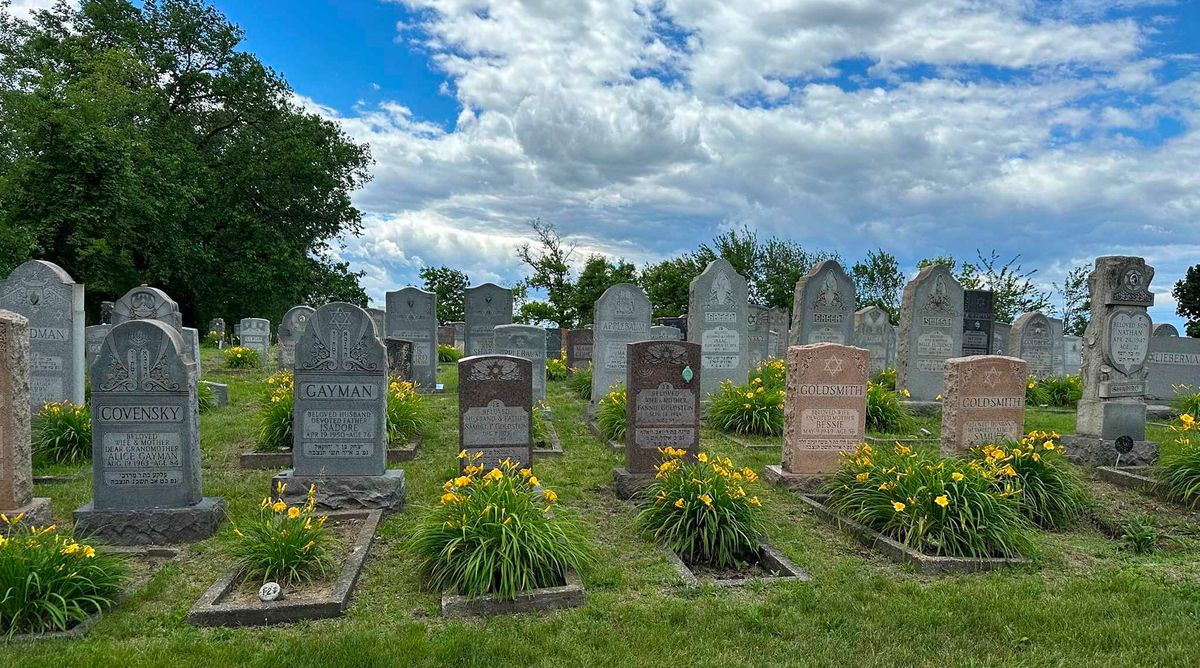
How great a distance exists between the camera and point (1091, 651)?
3.97m

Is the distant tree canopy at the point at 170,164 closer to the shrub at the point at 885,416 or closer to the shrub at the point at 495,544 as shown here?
the shrub at the point at 495,544

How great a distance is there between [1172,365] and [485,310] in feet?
55.5

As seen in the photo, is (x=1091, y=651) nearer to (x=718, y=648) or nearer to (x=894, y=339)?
(x=718, y=648)

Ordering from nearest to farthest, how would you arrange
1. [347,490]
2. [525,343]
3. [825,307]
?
1. [347,490]
2. [825,307]
3. [525,343]

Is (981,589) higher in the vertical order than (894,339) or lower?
lower

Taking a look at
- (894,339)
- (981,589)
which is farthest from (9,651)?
(894,339)

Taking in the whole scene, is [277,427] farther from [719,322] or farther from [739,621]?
[719,322]

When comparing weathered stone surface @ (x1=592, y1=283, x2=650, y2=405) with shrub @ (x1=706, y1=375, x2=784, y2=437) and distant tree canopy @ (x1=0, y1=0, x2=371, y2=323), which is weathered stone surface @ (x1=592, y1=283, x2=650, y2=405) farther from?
distant tree canopy @ (x1=0, y1=0, x2=371, y2=323)

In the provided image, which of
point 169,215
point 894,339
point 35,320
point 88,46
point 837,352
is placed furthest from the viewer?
point 88,46

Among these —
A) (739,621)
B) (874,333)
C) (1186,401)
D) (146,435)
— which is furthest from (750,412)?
(874,333)

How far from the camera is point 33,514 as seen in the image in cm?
571

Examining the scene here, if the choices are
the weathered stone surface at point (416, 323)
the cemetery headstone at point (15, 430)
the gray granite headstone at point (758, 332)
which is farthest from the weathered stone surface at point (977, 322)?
the cemetery headstone at point (15, 430)

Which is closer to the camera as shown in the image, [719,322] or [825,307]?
[719,322]

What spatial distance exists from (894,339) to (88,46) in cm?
3120
